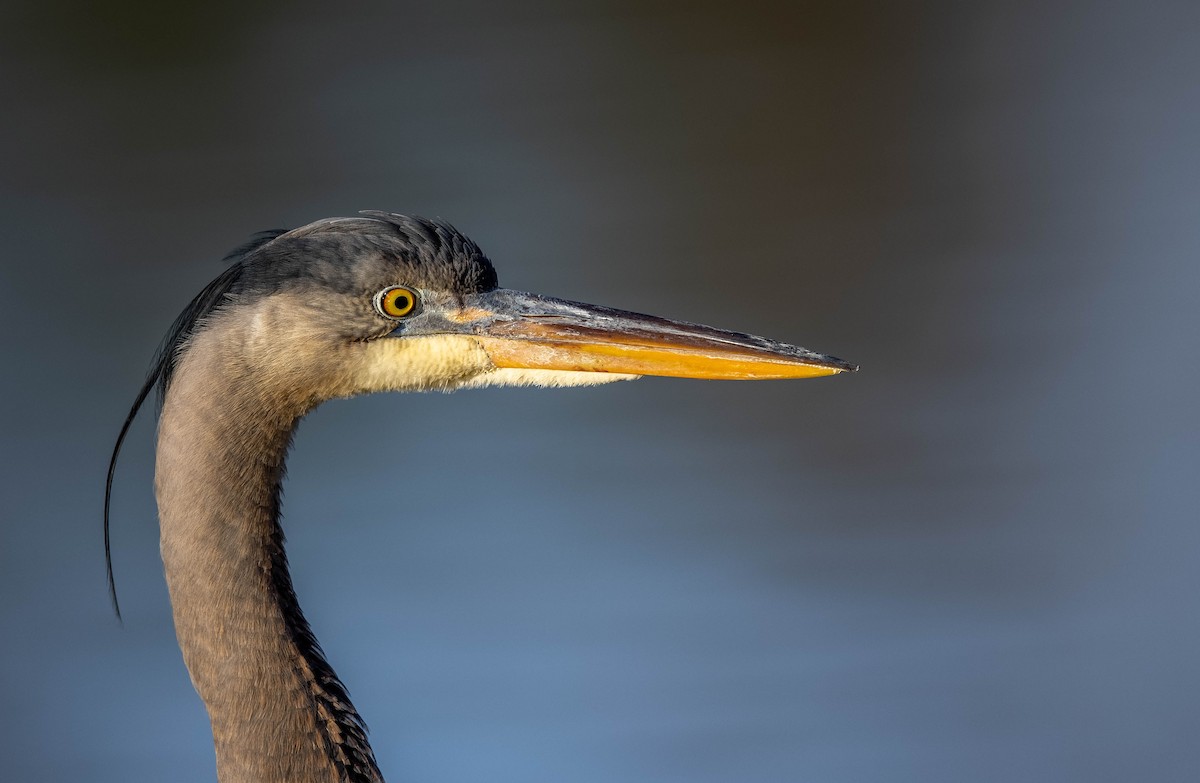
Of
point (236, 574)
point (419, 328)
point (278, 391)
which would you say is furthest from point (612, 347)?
point (236, 574)

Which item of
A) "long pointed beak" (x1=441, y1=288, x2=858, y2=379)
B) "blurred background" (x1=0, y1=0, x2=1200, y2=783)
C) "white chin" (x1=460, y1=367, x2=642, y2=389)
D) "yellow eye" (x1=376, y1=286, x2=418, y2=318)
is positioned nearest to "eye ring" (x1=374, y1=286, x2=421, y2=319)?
"yellow eye" (x1=376, y1=286, x2=418, y2=318)

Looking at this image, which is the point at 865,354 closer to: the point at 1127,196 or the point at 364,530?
the point at 1127,196

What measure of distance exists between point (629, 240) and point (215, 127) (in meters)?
2.63

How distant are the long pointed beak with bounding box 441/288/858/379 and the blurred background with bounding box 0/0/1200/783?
8.85ft

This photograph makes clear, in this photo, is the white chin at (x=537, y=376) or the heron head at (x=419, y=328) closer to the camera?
the heron head at (x=419, y=328)

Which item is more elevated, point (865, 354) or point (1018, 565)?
point (865, 354)

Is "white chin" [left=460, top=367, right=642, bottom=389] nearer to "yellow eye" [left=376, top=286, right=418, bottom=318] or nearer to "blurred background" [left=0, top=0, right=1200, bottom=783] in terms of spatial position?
"yellow eye" [left=376, top=286, right=418, bottom=318]

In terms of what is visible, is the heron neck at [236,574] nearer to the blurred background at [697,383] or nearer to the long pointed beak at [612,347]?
the long pointed beak at [612,347]

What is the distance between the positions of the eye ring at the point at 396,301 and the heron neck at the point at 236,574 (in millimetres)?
A: 266

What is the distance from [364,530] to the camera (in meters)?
5.69

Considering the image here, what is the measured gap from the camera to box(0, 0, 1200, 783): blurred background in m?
5.09

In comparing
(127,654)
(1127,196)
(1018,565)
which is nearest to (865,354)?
(1018,565)

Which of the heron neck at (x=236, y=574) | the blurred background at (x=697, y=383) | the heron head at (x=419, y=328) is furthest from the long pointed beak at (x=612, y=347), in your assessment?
the blurred background at (x=697, y=383)

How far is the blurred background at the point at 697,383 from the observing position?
5094 millimetres
